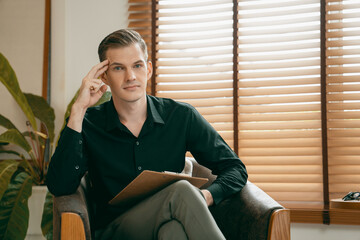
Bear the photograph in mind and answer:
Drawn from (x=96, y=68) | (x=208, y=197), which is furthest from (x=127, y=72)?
(x=208, y=197)

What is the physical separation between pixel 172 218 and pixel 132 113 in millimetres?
645

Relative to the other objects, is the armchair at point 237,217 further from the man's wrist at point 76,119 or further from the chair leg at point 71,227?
the man's wrist at point 76,119

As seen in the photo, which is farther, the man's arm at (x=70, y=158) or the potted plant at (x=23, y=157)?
the potted plant at (x=23, y=157)

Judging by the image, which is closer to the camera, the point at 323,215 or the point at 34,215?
the point at 323,215

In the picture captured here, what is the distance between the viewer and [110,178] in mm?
1808

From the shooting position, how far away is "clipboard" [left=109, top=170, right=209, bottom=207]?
1.44 meters

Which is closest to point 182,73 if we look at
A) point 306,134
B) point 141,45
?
point 306,134

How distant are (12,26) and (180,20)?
144cm

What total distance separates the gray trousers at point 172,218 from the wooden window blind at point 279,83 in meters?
1.52

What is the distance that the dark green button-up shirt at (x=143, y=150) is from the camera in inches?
69.6

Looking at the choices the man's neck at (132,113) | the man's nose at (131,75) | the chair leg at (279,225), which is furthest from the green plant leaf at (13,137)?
the chair leg at (279,225)

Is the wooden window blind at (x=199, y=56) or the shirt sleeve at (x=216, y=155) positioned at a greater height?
the wooden window blind at (x=199, y=56)

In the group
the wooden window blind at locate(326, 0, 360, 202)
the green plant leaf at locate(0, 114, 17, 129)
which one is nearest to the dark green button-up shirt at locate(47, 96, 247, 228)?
the wooden window blind at locate(326, 0, 360, 202)

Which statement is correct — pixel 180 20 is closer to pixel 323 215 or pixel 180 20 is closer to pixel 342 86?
pixel 342 86
